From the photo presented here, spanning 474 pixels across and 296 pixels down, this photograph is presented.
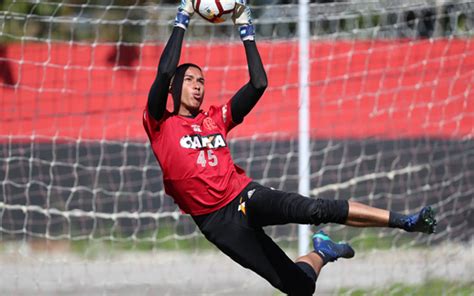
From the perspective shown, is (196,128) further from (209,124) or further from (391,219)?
(391,219)

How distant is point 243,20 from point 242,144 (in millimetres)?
4336

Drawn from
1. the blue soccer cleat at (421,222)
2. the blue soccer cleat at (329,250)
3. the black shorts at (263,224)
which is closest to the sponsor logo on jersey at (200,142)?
the black shorts at (263,224)

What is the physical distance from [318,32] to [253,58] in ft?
13.5

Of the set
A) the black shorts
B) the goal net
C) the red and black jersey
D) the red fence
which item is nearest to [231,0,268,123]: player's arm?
the red and black jersey

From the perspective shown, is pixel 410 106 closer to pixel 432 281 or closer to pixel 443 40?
pixel 443 40

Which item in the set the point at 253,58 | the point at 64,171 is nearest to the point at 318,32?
the point at 64,171

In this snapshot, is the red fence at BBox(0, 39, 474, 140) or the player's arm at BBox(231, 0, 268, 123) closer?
the player's arm at BBox(231, 0, 268, 123)

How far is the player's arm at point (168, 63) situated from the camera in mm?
6008

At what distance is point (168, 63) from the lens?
600 centimetres

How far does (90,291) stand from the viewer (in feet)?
31.8

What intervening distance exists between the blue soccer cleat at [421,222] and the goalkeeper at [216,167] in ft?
2.12

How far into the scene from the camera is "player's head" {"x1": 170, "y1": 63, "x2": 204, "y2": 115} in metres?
6.36

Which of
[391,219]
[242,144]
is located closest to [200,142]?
[391,219]

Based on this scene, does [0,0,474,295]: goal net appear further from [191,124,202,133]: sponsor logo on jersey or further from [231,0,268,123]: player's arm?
[191,124,202,133]: sponsor logo on jersey
